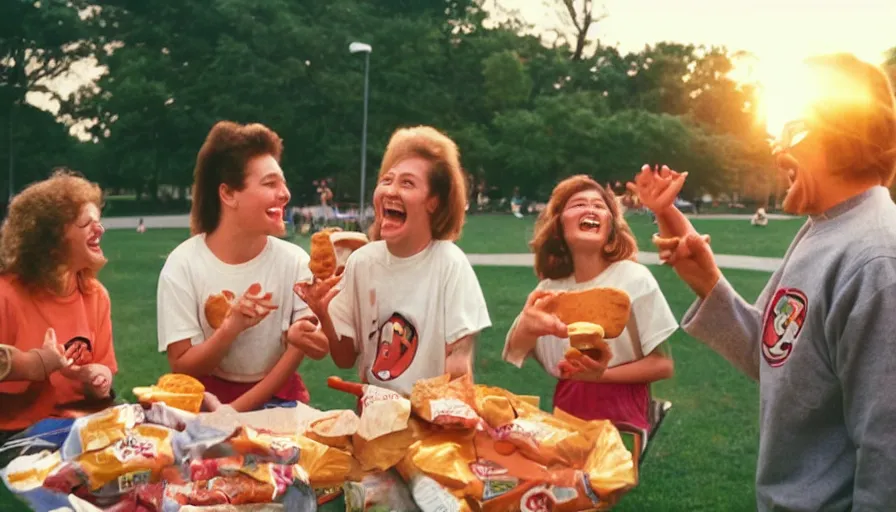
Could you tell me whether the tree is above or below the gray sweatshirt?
above

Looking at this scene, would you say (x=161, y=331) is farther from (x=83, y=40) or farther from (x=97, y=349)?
(x=83, y=40)

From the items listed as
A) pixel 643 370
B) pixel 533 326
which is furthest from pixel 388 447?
pixel 643 370

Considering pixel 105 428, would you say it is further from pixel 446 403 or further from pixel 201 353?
pixel 446 403

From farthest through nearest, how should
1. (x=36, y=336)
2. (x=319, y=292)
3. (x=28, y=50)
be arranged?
(x=28, y=50) → (x=36, y=336) → (x=319, y=292)

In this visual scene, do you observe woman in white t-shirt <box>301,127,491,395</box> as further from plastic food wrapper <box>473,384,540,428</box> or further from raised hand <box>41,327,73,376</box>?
raised hand <box>41,327,73,376</box>

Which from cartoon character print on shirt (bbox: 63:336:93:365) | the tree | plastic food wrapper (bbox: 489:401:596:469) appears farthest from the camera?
the tree

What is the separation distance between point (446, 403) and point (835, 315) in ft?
3.13

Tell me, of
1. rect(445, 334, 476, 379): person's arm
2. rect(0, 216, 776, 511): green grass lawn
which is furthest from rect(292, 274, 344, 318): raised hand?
rect(0, 216, 776, 511): green grass lawn

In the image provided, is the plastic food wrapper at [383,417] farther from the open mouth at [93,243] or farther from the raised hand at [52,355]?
the open mouth at [93,243]

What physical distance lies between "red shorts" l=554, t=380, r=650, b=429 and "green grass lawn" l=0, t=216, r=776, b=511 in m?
1.59

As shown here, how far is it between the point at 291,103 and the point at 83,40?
8.54 meters

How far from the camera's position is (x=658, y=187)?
7.51 feet

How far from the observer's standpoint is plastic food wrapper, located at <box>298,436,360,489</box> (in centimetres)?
214

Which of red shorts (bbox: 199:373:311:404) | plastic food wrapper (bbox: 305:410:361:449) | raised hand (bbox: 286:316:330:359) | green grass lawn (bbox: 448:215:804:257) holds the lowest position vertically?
green grass lawn (bbox: 448:215:804:257)
